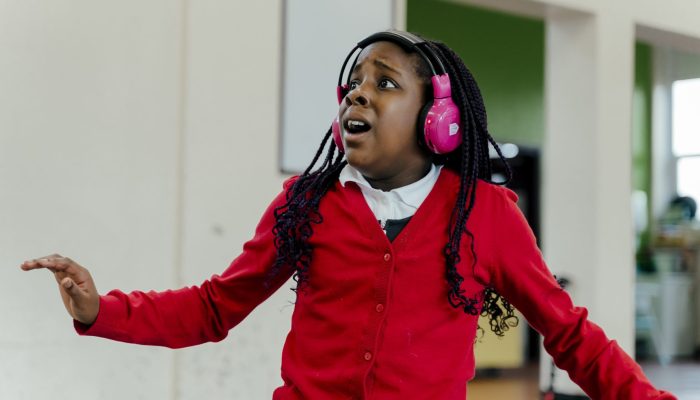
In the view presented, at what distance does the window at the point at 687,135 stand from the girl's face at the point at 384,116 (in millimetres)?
9064

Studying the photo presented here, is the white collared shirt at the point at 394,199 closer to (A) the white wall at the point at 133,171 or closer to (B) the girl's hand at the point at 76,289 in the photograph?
(B) the girl's hand at the point at 76,289

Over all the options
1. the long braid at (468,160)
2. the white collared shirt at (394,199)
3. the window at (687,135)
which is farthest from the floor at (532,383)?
the white collared shirt at (394,199)

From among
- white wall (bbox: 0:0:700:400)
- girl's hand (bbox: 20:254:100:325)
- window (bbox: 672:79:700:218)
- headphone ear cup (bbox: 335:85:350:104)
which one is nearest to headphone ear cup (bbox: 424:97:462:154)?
headphone ear cup (bbox: 335:85:350:104)

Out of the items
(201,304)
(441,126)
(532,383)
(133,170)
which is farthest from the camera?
(532,383)

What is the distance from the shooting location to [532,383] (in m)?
7.11

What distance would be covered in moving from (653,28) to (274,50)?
2.56 m

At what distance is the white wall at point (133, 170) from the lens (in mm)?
3381

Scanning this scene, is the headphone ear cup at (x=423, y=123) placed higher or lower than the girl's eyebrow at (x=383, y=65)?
lower

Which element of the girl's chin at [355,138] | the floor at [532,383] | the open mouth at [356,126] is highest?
the open mouth at [356,126]

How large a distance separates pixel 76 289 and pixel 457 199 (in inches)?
26.8

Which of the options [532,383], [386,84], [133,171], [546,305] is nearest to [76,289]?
[386,84]

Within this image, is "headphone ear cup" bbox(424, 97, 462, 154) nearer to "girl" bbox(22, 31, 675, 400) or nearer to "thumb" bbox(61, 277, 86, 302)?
"girl" bbox(22, 31, 675, 400)

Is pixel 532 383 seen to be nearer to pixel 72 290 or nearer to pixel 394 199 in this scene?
pixel 394 199

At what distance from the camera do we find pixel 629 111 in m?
5.22
